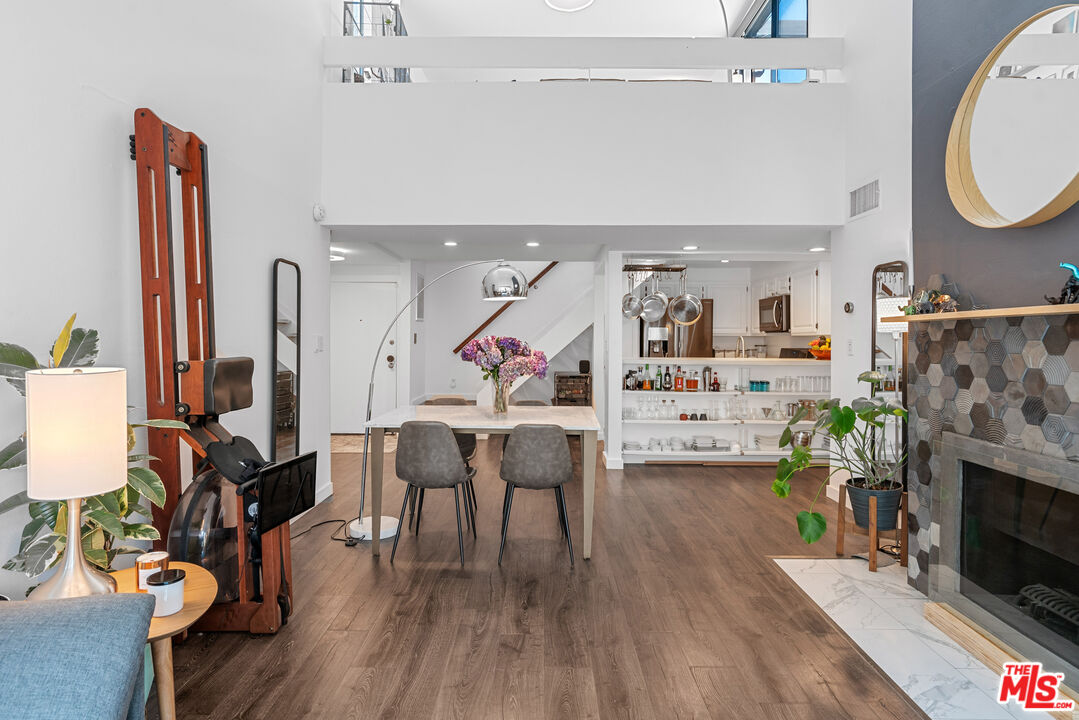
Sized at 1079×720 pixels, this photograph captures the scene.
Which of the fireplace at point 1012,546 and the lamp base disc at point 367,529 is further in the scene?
the lamp base disc at point 367,529

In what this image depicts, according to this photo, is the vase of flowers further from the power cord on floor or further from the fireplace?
the fireplace

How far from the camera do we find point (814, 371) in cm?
630

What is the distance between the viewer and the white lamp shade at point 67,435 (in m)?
1.49

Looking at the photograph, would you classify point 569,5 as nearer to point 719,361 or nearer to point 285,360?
point 719,361

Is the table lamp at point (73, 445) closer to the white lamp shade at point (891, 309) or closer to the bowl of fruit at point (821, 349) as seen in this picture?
the white lamp shade at point (891, 309)

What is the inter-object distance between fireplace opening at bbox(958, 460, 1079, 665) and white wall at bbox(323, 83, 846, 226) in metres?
2.75

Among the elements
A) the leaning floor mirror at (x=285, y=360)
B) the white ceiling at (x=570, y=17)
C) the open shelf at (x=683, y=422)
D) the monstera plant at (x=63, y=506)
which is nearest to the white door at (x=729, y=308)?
the open shelf at (x=683, y=422)

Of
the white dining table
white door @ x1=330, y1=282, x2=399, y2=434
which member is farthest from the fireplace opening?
white door @ x1=330, y1=282, x2=399, y2=434

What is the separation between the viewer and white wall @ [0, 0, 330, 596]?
6.46ft

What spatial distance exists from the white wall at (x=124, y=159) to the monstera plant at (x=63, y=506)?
0.22m

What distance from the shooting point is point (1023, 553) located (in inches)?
90.6

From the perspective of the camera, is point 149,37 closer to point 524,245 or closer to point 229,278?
point 229,278

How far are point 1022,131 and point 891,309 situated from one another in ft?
5.29

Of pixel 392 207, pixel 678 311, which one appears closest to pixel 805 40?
pixel 678 311
